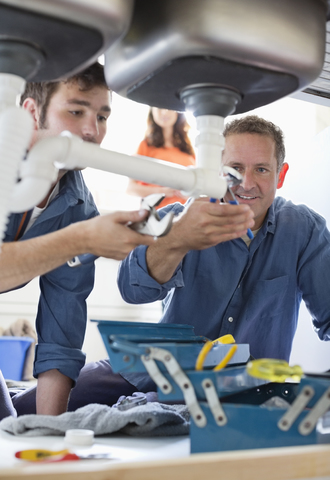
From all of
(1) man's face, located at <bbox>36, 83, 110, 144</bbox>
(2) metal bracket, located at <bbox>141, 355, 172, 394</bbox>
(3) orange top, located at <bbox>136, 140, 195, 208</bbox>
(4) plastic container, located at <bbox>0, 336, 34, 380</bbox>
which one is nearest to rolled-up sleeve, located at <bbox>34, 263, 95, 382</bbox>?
(1) man's face, located at <bbox>36, 83, 110, 144</bbox>

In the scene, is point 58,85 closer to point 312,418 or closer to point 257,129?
point 257,129

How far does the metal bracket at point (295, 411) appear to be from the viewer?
0.63m

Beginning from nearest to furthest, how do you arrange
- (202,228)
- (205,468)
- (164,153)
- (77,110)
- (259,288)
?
1. (205,468)
2. (202,228)
3. (77,110)
4. (259,288)
5. (164,153)

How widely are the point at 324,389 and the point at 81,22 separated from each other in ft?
1.64

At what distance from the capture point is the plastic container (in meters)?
2.44

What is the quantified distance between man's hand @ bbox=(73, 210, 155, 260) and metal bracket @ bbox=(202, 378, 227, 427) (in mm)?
233

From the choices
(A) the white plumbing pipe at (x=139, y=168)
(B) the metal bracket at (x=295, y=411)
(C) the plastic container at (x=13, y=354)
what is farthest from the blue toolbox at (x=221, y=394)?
(C) the plastic container at (x=13, y=354)

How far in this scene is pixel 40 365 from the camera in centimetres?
115

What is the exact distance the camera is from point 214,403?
0.66 meters

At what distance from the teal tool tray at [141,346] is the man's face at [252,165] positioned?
66 cm

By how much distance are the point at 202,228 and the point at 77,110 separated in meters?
0.37

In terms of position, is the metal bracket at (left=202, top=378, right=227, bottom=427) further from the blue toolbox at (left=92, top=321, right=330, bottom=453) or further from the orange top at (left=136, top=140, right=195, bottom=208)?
the orange top at (left=136, top=140, right=195, bottom=208)

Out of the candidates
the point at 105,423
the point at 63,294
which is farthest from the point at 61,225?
the point at 105,423

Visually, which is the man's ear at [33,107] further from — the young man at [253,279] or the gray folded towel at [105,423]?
the gray folded towel at [105,423]
